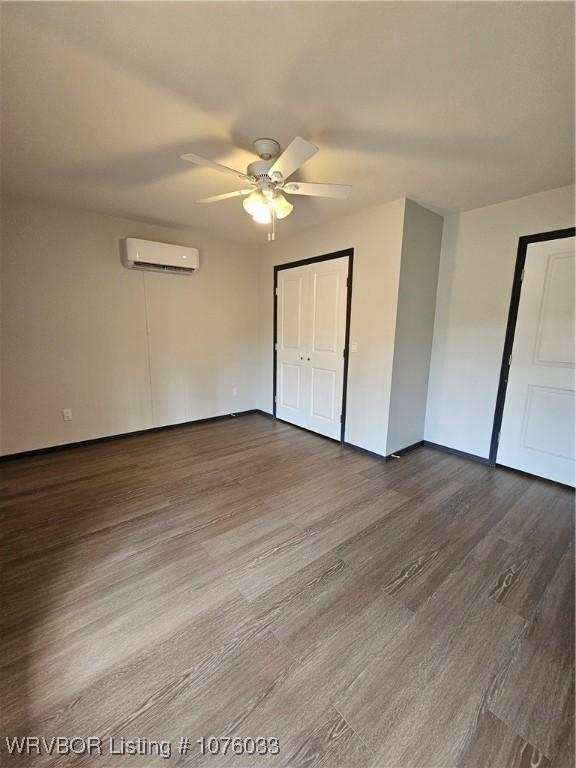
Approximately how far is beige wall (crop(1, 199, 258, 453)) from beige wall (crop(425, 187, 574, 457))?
101 inches

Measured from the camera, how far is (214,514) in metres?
2.24

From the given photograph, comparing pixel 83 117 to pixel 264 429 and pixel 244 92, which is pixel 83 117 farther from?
pixel 264 429

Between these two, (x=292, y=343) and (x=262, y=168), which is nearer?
(x=262, y=168)

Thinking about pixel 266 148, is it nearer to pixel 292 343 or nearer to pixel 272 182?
pixel 272 182

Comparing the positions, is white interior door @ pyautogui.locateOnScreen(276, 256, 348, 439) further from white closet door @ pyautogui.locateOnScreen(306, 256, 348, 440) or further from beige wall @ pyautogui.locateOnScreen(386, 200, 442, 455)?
beige wall @ pyautogui.locateOnScreen(386, 200, 442, 455)

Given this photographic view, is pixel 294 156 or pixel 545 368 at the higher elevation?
pixel 294 156

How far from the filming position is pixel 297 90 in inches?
57.1

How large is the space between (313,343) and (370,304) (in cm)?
90

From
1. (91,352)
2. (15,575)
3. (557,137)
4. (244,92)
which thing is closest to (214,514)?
(15,575)

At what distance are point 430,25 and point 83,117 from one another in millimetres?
1728

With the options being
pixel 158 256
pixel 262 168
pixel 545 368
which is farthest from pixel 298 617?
pixel 158 256

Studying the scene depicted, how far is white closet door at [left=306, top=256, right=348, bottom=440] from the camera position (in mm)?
3363

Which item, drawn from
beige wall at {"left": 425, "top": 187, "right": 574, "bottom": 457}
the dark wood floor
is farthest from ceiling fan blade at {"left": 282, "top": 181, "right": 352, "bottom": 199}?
the dark wood floor

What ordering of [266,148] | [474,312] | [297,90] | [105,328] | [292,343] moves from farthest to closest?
[292,343] < [105,328] < [474,312] < [266,148] < [297,90]
